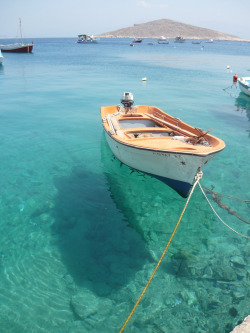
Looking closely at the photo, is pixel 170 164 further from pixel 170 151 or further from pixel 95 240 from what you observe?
pixel 95 240

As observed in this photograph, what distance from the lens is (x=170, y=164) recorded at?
331 inches

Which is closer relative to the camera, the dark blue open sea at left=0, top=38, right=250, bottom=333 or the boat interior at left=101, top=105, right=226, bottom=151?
the dark blue open sea at left=0, top=38, right=250, bottom=333

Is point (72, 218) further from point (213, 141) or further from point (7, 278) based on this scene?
point (213, 141)

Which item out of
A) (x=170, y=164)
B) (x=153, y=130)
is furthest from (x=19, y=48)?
(x=170, y=164)

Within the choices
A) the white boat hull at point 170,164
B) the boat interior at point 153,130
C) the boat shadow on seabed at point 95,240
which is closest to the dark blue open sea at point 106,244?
the boat shadow on seabed at point 95,240

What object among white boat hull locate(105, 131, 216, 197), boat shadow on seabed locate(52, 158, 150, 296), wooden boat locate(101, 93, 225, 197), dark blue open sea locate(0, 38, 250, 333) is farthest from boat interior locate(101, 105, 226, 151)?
boat shadow on seabed locate(52, 158, 150, 296)

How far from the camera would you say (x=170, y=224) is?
8.69 m

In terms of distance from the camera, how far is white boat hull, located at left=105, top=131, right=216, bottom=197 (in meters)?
7.80

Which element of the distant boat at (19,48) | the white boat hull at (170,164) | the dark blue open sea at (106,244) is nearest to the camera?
the dark blue open sea at (106,244)

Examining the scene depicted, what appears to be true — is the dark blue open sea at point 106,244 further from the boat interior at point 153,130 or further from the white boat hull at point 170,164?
the boat interior at point 153,130

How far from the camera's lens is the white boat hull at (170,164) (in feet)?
25.6

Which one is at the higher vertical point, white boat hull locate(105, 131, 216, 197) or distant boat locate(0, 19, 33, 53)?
distant boat locate(0, 19, 33, 53)

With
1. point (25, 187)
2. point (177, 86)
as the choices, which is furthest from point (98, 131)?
point (177, 86)

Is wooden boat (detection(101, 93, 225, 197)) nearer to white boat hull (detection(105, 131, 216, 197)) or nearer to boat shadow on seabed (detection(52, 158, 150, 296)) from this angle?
white boat hull (detection(105, 131, 216, 197))
